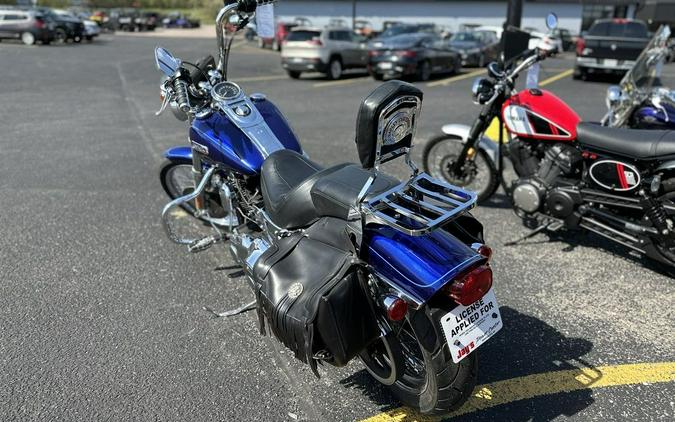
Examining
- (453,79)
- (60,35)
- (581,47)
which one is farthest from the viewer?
(60,35)

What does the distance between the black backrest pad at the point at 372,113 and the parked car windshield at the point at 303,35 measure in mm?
14344

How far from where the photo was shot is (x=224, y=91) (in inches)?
151

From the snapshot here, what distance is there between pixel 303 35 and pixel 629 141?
1369 centimetres

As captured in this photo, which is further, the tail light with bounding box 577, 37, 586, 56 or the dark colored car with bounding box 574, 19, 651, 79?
the tail light with bounding box 577, 37, 586, 56

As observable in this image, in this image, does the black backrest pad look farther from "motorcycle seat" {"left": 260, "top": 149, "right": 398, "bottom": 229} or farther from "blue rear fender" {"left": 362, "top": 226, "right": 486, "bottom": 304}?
"blue rear fender" {"left": 362, "top": 226, "right": 486, "bottom": 304}

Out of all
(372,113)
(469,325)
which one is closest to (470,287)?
(469,325)

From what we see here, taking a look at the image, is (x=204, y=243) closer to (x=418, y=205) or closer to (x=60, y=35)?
(x=418, y=205)

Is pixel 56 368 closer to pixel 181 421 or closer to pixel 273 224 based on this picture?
pixel 181 421

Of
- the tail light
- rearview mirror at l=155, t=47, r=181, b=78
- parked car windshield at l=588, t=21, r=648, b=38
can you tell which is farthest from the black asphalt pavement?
parked car windshield at l=588, t=21, r=648, b=38

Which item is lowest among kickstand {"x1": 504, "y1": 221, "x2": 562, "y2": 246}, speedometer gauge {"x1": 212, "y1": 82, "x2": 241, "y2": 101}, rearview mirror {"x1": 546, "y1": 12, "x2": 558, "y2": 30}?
kickstand {"x1": 504, "y1": 221, "x2": 562, "y2": 246}

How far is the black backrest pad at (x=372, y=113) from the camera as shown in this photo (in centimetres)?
226

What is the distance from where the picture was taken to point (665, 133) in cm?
369

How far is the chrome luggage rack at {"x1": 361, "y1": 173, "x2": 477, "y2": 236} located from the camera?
7.07 ft

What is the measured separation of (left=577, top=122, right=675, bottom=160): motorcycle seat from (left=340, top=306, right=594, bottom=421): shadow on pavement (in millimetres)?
1478
